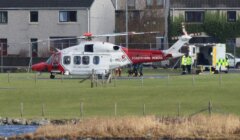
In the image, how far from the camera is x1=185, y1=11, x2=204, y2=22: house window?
363 feet

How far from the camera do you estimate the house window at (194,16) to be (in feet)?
363

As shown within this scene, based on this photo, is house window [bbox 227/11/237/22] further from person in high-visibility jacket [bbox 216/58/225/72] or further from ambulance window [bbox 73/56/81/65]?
ambulance window [bbox 73/56/81/65]

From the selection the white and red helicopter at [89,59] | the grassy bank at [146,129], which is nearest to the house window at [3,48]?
the white and red helicopter at [89,59]

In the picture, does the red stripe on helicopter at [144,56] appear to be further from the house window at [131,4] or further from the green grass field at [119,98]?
the house window at [131,4]

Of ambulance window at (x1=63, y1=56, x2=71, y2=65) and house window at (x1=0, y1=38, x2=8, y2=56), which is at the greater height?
house window at (x1=0, y1=38, x2=8, y2=56)

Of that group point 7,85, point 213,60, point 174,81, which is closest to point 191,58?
point 213,60

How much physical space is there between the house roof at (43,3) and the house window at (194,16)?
1056cm

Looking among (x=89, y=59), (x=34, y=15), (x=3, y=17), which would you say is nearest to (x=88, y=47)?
(x=89, y=59)

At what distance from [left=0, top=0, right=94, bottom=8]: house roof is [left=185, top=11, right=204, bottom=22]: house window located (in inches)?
416

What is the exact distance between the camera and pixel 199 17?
11056cm

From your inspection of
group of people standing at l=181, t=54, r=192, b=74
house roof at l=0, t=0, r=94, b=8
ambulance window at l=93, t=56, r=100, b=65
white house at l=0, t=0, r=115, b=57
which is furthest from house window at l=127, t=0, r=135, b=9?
ambulance window at l=93, t=56, r=100, b=65

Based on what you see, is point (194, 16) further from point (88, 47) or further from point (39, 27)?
point (88, 47)

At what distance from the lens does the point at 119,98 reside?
A: 5466 cm

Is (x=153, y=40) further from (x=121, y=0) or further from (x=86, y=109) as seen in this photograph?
(x=86, y=109)
